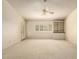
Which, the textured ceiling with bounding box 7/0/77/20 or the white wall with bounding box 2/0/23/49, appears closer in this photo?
the white wall with bounding box 2/0/23/49

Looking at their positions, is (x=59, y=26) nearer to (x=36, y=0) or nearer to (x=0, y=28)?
(x=36, y=0)

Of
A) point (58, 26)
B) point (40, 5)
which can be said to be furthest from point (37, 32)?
point (40, 5)

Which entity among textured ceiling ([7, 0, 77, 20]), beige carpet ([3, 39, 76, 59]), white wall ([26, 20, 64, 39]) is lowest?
beige carpet ([3, 39, 76, 59])

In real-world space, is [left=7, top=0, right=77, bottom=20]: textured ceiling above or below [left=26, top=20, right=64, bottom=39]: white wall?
above

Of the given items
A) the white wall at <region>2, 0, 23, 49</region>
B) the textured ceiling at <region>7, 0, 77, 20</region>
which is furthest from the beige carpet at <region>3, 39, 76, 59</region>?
the textured ceiling at <region>7, 0, 77, 20</region>

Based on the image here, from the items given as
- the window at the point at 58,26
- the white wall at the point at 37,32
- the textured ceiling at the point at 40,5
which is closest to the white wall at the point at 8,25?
the textured ceiling at the point at 40,5

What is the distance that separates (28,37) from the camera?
1192 cm

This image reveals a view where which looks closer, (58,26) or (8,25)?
(8,25)

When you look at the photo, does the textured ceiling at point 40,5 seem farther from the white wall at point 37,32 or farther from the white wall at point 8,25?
the white wall at point 37,32

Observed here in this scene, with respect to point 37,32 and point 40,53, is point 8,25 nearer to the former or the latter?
point 40,53

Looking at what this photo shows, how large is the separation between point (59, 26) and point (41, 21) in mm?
1942

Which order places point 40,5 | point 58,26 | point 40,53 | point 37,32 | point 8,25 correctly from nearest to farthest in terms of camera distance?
point 40,53, point 8,25, point 40,5, point 58,26, point 37,32

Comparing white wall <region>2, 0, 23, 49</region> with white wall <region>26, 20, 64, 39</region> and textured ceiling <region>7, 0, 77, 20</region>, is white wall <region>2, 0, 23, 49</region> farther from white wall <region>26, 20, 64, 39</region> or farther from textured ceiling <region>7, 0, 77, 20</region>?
white wall <region>26, 20, 64, 39</region>

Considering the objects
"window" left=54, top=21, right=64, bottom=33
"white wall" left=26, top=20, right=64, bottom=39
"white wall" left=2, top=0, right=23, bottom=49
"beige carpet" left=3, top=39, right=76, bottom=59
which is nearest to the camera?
"beige carpet" left=3, top=39, right=76, bottom=59
